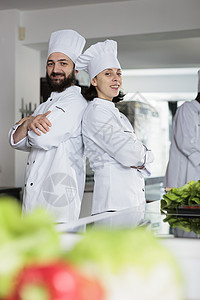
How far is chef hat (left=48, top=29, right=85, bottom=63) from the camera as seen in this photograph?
2520mm

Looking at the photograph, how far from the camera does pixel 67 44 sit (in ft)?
8.30

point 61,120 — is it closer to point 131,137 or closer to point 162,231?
point 131,137

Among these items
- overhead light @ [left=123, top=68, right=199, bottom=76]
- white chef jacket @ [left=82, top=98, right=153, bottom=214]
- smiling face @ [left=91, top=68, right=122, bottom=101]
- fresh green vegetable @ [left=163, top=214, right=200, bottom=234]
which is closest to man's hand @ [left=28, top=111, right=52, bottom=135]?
white chef jacket @ [left=82, top=98, right=153, bottom=214]

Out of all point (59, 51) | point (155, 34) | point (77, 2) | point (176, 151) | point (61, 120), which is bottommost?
point (176, 151)

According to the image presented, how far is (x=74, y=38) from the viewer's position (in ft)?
8.46

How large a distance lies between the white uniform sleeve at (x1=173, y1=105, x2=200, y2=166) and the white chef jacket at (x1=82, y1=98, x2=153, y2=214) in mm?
1623

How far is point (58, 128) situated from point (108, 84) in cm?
35

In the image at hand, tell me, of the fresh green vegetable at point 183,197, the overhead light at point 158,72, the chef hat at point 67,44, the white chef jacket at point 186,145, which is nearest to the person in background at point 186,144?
the white chef jacket at point 186,145

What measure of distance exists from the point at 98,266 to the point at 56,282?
40 mm

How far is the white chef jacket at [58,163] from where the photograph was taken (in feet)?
7.48

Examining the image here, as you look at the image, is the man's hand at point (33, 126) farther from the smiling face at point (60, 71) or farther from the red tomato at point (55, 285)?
the red tomato at point (55, 285)

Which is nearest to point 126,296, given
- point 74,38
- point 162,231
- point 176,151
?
point 162,231

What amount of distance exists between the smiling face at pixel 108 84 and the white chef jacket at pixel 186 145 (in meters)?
1.56

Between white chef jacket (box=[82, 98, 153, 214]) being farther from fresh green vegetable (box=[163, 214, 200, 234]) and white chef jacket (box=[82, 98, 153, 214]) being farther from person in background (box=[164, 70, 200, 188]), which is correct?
person in background (box=[164, 70, 200, 188])
